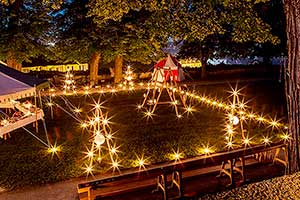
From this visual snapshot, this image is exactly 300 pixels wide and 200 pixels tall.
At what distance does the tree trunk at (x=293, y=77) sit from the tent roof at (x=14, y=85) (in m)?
6.08

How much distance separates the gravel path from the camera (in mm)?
5516

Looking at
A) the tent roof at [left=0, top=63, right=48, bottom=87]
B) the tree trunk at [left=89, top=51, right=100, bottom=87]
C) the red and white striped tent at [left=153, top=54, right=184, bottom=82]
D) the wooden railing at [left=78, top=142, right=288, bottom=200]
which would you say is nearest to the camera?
the wooden railing at [left=78, top=142, right=288, bottom=200]

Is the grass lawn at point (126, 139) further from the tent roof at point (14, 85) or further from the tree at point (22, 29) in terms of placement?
the tree at point (22, 29)

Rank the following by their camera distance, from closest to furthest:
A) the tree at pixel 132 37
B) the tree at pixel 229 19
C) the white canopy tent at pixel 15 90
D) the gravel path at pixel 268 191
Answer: the gravel path at pixel 268 191 → the white canopy tent at pixel 15 90 → the tree at pixel 229 19 → the tree at pixel 132 37

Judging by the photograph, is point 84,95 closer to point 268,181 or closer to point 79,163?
point 79,163

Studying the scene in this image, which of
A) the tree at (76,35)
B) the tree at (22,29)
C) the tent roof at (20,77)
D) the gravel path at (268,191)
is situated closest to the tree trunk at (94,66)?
the tree at (76,35)

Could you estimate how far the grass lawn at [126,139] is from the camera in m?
7.53

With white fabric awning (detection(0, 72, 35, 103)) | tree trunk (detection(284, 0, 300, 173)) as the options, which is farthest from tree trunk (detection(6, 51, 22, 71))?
tree trunk (detection(284, 0, 300, 173))

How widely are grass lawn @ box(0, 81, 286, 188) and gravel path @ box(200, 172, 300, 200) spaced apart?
95.6 inches

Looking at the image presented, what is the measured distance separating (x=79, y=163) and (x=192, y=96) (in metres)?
8.74

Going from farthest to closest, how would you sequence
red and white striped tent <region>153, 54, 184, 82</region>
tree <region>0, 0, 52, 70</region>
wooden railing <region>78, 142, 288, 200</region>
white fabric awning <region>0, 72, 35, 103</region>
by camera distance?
tree <region>0, 0, 52, 70</region>, red and white striped tent <region>153, 54, 184, 82</region>, white fabric awning <region>0, 72, 35, 103</region>, wooden railing <region>78, 142, 288, 200</region>

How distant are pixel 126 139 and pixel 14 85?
10.7 feet

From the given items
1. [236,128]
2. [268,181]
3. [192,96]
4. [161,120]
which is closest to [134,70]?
[192,96]

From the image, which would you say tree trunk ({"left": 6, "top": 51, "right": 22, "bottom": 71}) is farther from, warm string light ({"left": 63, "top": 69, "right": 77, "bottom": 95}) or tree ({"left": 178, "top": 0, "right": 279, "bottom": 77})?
tree ({"left": 178, "top": 0, "right": 279, "bottom": 77})
